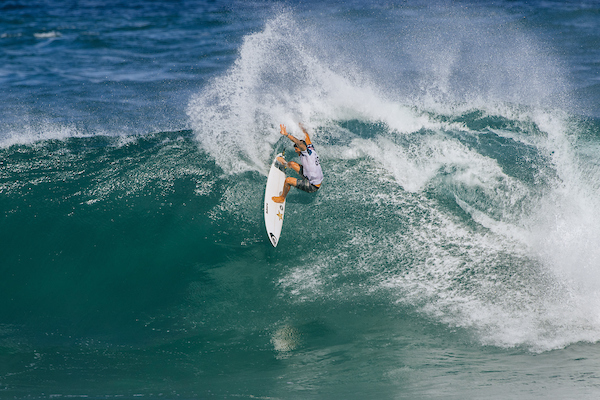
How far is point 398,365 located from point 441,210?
3768mm

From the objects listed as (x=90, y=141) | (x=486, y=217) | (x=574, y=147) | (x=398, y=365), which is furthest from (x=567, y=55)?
(x=90, y=141)

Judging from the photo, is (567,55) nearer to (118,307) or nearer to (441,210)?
(441,210)

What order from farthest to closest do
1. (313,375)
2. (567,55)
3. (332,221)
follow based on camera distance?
(567,55) → (332,221) → (313,375)

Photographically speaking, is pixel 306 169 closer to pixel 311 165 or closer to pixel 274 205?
pixel 311 165

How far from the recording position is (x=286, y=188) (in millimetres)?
9203

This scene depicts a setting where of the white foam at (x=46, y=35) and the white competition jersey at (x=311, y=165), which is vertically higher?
the white foam at (x=46, y=35)

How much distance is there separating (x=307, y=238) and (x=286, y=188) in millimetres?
1133

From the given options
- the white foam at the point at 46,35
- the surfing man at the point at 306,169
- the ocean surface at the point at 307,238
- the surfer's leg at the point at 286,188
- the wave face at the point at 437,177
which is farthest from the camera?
the white foam at the point at 46,35

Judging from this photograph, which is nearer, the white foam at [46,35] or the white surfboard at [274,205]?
the white surfboard at [274,205]

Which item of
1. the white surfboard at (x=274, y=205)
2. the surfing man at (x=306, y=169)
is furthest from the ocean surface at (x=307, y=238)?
the surfing man at (x=306, y=169)

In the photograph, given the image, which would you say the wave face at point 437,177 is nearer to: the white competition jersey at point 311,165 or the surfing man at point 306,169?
the surfing man at point 306,169

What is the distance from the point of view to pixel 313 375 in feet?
22.5

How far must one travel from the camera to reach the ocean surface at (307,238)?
6996 millimetres

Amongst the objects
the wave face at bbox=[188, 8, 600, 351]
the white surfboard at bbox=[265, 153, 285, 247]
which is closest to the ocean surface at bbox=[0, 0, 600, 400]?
the wave face at bbox=[188, 8, 600, 351]
